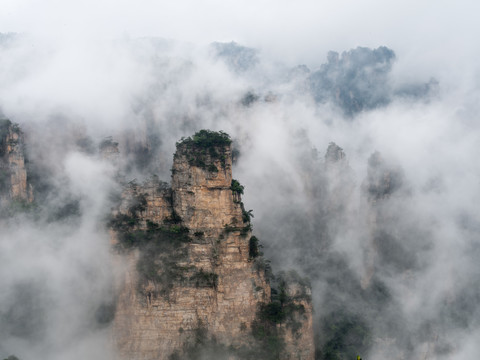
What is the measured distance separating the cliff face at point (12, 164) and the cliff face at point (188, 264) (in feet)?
27.2

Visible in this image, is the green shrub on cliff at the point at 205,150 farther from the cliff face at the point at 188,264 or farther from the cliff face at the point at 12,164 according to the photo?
the cliff face at the point at 12,164

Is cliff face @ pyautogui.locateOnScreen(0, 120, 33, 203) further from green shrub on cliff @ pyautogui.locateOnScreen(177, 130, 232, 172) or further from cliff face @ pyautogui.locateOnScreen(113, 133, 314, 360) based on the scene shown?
green shrub on cliff @ pyautogui.locateOnScreen(177, 130, 232, 172)

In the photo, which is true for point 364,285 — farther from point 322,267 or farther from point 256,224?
point 256,224

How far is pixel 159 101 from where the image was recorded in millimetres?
39438

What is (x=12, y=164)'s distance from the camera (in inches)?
1092

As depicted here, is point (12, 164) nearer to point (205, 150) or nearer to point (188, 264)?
point (205, 150)

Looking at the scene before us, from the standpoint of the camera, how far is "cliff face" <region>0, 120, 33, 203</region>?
90.0ft

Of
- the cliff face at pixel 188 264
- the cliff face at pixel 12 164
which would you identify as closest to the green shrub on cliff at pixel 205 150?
the cliff face at pixel 188 264

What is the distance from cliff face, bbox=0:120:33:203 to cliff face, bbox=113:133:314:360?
8.28m

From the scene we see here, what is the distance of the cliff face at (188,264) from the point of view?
2355 centimetres

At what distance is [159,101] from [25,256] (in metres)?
Answer: 18.8

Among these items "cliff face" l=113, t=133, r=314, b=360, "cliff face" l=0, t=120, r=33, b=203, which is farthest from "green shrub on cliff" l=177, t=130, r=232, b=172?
"cliff face" l=0, t=120, r=33, b=203

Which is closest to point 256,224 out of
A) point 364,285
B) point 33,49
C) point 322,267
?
point 322,267

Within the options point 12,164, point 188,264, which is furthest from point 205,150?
point 12,164
